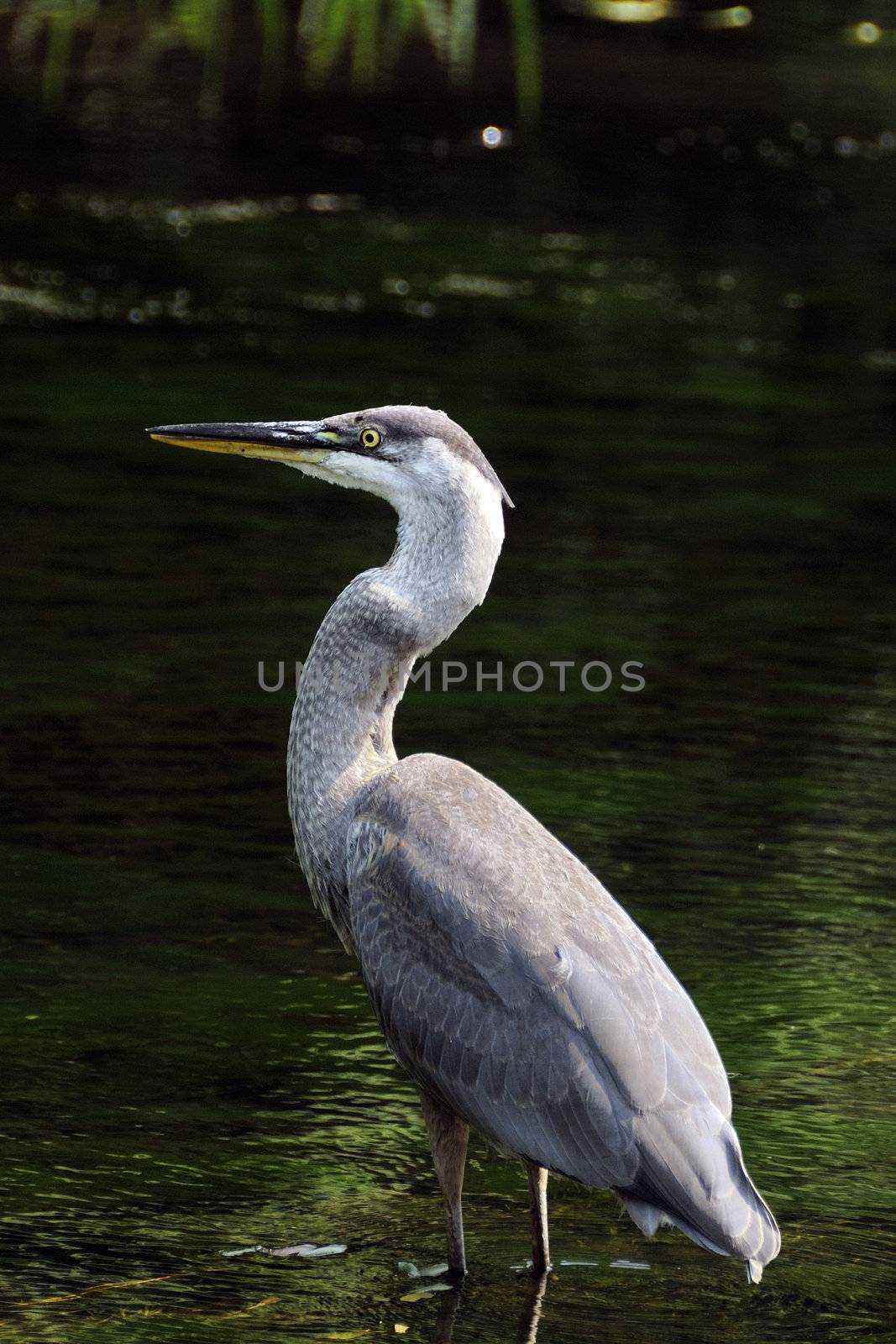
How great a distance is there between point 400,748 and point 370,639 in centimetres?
310

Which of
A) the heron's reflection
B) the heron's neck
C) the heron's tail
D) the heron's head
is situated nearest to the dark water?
the heron's reflection

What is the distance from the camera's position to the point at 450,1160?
4832 mm

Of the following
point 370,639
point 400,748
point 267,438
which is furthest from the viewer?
point 400,748

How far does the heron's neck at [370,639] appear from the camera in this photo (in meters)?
5.16

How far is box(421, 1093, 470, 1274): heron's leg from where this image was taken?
15.5 feet

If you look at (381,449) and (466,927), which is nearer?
(466,927)

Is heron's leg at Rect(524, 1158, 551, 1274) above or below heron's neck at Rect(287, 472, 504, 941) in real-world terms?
below

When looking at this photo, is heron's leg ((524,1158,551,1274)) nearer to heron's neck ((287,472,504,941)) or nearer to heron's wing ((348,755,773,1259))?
heron's wing ((348,755,773,1259))

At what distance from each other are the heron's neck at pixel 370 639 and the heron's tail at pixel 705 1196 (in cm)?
116

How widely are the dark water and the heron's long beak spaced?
1662 millimetres

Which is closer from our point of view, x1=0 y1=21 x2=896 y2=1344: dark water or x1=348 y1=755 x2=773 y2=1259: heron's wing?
x1=348 y1=755 x2=773 y2=1259: heron's wing

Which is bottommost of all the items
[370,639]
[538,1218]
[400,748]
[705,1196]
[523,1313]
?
[523,1313]

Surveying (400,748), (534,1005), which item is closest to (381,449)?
(534,1005)

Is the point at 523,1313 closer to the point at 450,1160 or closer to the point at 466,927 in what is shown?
the point at 450,1160
